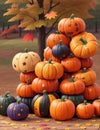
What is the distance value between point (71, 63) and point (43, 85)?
2.08ft

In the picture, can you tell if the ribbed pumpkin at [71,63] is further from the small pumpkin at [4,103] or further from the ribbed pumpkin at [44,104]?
the small pumpkin at [4,103]

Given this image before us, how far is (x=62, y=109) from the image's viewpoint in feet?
21.8

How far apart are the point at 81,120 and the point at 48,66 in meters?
1.08

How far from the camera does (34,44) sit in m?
27.2

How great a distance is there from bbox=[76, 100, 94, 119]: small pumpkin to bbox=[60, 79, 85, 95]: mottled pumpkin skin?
9.6 inches

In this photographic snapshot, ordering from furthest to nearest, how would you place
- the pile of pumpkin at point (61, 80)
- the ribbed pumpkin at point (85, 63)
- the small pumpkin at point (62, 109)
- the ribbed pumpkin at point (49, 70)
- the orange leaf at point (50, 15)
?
the orange leaf at point (50, 15)
the ribbed pumpkin at point (85, 63)
the ribbed pumpkin at point (49, 70)
the pile of pumpkin at point (61, 80)
the small pumpkin at point (62, 109)

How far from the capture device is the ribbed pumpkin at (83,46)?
277 inches

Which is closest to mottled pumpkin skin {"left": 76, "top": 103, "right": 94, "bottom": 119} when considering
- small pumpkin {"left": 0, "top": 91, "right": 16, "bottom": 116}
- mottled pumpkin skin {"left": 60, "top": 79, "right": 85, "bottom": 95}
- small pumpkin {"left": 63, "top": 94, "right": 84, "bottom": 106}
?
small pumpkin {"left": 63, "top": 94, "right": 84, "bottom": 106}

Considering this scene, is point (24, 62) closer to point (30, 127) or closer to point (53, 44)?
point (53, 44)

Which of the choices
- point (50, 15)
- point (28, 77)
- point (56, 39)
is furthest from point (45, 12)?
point (28, 77)

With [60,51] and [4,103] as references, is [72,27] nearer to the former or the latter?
[60,51]

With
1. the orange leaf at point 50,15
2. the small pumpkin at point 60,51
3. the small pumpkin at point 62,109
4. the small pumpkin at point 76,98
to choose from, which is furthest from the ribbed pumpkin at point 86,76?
the orange leaf at point 50,15

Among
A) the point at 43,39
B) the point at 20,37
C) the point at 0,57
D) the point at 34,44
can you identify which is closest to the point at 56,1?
the point at 43,39

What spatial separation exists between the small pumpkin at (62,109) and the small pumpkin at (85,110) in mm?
140
